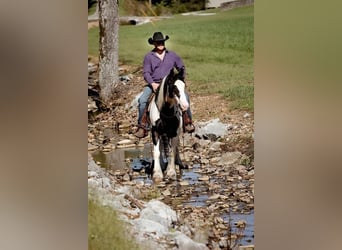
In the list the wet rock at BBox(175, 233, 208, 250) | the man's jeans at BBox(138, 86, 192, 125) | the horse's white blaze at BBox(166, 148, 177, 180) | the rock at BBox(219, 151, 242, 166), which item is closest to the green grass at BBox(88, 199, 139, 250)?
the wet rock at BBox(175, 233, 208, 250)

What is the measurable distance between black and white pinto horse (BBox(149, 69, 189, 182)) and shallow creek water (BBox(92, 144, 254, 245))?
5cm

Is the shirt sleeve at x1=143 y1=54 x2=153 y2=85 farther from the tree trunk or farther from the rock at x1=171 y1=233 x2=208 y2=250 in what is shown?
the rock at x1=171 y1=233 x2=208 y2=250

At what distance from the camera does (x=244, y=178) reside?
258 cm

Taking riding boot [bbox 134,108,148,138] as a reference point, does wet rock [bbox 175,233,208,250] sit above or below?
below

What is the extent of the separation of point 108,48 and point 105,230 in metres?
0.91

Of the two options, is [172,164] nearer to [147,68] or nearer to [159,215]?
[159,215]

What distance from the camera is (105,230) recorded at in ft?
8.28

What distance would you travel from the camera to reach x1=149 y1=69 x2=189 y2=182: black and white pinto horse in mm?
2578

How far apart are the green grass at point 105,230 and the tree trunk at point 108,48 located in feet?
1.81

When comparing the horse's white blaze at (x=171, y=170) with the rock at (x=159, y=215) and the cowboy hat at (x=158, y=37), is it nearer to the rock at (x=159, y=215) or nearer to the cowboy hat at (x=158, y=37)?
the rock at (x=159, y=215)

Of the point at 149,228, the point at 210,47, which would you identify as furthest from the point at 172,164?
the point at 210,47
